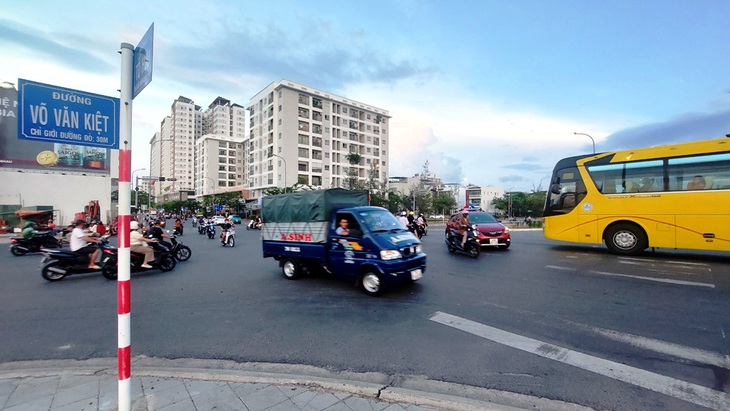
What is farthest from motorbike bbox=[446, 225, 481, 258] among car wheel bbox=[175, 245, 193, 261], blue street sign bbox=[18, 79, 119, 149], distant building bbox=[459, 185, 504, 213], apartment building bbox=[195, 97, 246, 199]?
distant building bbox=[459, 185, 504, 213]

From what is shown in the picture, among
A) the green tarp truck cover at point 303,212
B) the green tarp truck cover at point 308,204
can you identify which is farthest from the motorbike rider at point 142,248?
the green tarp truck cover at point 308,204

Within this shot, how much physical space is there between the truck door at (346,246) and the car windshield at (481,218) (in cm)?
825

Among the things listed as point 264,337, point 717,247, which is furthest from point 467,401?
point 717,247

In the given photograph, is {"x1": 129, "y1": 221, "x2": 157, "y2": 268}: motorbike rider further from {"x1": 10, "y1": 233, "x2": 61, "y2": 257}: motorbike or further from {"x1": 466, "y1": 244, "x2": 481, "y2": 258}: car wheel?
{"x1": 466, "y1": 244, "x2": 481, "y2": 258}: car wheel

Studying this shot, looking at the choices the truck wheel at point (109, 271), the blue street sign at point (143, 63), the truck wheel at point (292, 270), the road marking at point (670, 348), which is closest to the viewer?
the blue street sign at point (143, 63)

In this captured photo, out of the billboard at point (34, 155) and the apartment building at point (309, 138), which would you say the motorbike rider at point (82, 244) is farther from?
the apartment building at point (309, 138)

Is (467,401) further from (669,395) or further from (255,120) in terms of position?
(255,120)

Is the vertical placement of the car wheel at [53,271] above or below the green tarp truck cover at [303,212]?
below

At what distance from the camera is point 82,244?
8711mm

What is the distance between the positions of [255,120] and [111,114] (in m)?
69.6

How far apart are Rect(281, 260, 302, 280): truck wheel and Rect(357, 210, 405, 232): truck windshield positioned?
2357 mm

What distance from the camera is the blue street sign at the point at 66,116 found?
272cm

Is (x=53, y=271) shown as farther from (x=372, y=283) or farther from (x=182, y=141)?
(x=182, y=141)

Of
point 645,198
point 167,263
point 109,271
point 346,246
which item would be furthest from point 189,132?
point 645,198
